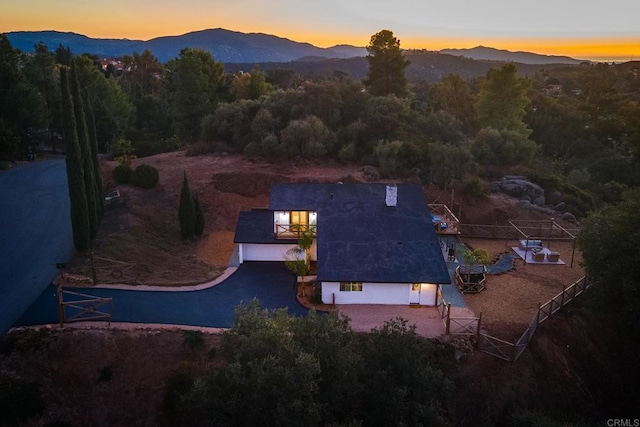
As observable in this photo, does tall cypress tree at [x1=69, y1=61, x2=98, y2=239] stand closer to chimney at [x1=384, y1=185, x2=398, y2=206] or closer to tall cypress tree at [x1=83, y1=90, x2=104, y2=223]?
tall cypress tree at [x1=83, y1=90, x2=104, y2=223]

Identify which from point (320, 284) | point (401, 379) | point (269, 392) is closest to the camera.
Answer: point (269, 392)

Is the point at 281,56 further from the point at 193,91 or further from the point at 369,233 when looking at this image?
the point at 369,233

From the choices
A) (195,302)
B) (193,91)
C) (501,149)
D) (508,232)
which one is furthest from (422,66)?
(195,302)

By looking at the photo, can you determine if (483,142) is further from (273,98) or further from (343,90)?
(273,98)

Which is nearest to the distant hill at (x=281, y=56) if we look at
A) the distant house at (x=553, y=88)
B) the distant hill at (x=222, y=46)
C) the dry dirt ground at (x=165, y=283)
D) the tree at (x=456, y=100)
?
the distant hill at (x=222, y=46)

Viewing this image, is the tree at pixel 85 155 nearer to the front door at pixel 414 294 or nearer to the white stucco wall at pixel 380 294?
the white stucco wall at pixel 380 294

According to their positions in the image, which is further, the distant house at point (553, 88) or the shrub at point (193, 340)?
the distant house at point (553, 88)

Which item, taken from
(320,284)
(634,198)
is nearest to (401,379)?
(320,284)
